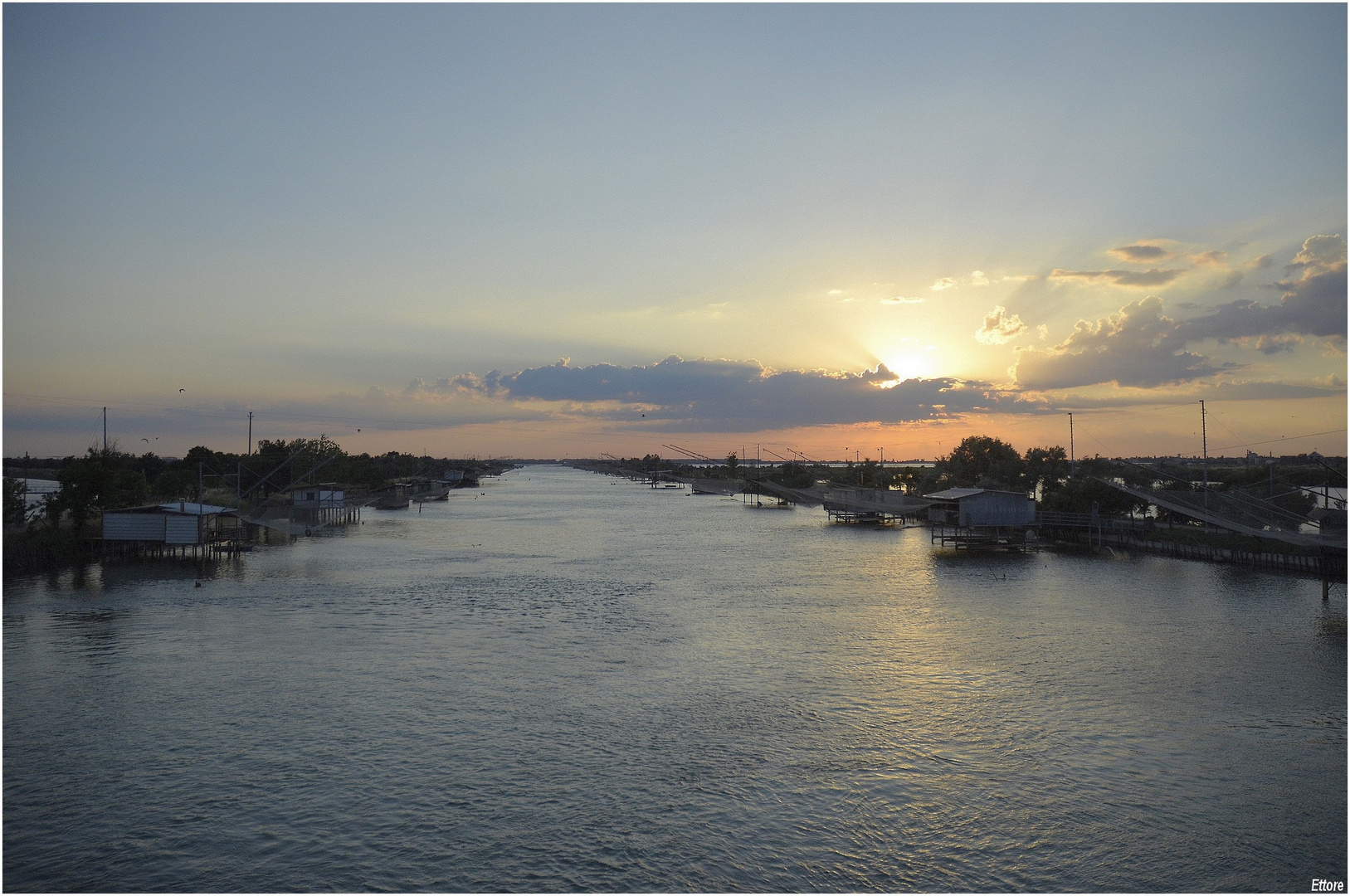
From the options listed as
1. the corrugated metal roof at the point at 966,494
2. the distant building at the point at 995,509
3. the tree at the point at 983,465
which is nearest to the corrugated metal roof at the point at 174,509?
the distant building at the point at 995,509

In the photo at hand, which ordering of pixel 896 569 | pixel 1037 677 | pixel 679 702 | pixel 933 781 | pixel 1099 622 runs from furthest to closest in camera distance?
1. pixel 896 569
2. pixel 1099 622
3. pixel 1037 677
4. pixel 679 702
5. pixel 933 781

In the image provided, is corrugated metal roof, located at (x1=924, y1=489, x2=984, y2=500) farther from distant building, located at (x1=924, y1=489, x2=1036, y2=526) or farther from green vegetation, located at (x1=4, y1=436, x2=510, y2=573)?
green vegetation, located at (x1=4, y1=436, x2=510, y2=573)

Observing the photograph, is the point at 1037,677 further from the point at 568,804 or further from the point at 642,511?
the point at 642,511

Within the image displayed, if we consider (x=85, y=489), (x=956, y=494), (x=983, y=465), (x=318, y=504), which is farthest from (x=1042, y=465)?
(x=85, y=489)

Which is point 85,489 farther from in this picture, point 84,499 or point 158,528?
point 158,528

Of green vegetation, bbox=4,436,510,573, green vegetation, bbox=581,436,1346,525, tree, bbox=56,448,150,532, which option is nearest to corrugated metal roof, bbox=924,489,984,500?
green vegetation, bbox=581,436,1346,525

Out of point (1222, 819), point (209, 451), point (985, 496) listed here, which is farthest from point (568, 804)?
point (209, 451)

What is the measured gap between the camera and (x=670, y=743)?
16.6 meters

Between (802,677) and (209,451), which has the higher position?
(209,451)

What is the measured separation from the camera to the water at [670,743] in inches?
485

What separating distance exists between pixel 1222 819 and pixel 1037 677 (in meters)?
7.98

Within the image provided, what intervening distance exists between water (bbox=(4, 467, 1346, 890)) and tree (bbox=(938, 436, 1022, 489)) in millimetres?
52583

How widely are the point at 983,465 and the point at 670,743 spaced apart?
264 ft

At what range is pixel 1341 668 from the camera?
72.2 feet
